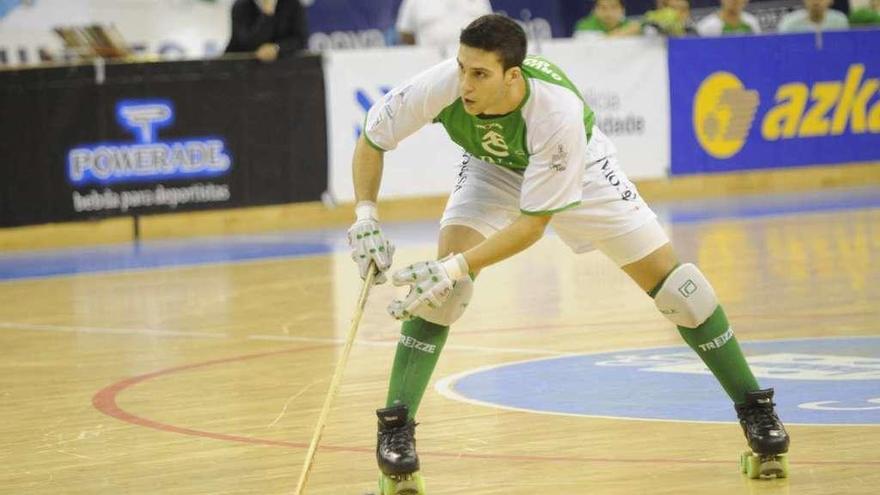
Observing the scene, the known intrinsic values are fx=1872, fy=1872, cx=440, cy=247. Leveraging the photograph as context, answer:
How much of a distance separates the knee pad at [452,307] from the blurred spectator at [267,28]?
11.1 meters

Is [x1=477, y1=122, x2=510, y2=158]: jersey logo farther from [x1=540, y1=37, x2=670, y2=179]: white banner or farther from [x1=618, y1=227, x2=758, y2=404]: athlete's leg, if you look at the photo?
[x1=540, y1=37, x2=670, y2=179]: white banner

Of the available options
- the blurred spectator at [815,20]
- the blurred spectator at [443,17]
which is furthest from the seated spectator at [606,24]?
the blurred spectator at [815,20]

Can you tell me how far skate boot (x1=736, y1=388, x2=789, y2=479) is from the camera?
6754 millimetres

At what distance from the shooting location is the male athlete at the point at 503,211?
660 centimetres

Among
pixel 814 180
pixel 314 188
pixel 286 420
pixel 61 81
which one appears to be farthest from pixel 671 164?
pixel 286 420

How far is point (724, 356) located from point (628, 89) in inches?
504

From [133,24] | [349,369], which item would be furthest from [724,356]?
[133,24]

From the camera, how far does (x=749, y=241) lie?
15852mm

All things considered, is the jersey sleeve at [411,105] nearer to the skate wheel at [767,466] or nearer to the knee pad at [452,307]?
the knee pad at [452,307]

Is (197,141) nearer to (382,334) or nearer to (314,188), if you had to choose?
(314,188)

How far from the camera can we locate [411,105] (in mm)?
6945

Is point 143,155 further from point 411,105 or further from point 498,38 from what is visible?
point 498,38

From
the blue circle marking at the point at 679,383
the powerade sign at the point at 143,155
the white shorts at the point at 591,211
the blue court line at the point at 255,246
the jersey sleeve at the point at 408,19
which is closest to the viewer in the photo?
the white shorts at the point at 591,211

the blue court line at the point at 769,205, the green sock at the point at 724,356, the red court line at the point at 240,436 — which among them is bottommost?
the blue court line at the point at 769,205
